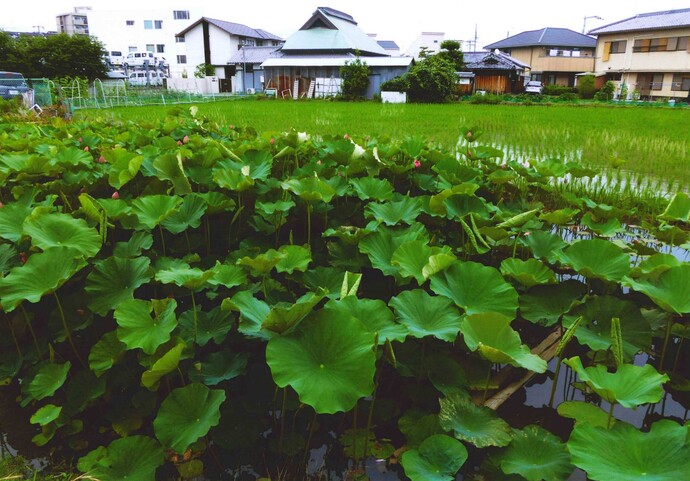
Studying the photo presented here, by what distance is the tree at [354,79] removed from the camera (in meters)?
23.8

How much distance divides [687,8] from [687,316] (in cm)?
3677

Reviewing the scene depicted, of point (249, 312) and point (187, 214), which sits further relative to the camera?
point (187, 214)

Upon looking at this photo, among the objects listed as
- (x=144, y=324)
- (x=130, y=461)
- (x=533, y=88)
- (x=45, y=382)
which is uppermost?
(x=533, y=88)

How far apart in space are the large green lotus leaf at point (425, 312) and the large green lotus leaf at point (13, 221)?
4.35 ft

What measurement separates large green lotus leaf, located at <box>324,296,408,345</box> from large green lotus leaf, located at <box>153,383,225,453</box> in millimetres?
402

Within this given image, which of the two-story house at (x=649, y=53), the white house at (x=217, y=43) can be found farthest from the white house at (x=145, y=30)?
the two-story house at (x=649, y=53)

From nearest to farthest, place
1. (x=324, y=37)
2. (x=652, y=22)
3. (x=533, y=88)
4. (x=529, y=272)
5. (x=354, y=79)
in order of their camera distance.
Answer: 1. (x=529, y=272)
2. (x=354, y=79)
3. (x=652, y=22)
4. (x=324, y=37)
5. (x=533, y=88)

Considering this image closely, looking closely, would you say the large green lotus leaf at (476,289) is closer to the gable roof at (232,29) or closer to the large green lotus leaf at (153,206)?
the large green lotus leaf at (153,206)

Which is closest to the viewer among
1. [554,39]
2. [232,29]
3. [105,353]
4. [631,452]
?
[631,452]

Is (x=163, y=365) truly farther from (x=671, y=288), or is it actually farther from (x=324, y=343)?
(x=671, y=288)

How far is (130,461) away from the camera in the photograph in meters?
1.40

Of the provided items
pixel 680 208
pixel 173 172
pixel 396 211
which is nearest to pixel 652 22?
pixel 680 208

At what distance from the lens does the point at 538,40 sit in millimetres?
38438

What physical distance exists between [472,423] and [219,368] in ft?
2.53
